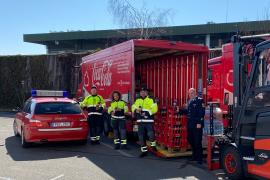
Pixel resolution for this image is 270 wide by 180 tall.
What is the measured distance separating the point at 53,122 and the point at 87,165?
2274 mm

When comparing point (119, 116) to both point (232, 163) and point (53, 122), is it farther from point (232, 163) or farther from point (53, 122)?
point (232, 163)

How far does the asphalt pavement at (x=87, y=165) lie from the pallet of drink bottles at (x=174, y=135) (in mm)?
259

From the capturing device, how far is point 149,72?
1311 cm

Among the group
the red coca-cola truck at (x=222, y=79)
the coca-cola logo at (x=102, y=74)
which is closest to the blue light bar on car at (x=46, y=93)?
the coca-cola logo at (x=102, y=74)

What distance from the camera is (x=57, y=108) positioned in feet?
35.0

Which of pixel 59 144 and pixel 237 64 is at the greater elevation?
pixel 237 64

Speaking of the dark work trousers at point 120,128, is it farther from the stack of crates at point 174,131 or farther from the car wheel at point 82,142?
Answer: the stack of crates at point 174,131

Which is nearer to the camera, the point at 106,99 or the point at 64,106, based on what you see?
the point at 64,106

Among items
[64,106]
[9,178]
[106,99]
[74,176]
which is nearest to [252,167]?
[74,176]

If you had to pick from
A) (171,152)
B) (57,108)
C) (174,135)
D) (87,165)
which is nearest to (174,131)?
(174,135)

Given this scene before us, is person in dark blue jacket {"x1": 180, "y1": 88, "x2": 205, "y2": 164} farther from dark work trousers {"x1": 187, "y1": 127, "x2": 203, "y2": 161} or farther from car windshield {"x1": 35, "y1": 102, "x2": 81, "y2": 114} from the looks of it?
car windshield {"x1": 35, "y1": 102, "x2": 81, "y2": 114}

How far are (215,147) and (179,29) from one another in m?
27.7

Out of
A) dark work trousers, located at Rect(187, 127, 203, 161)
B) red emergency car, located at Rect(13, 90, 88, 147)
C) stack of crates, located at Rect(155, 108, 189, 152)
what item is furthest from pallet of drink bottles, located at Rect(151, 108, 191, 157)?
red emergency car, located at Rect(13, 90, 88, 147)

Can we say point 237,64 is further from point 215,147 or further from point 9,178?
point 9,178
